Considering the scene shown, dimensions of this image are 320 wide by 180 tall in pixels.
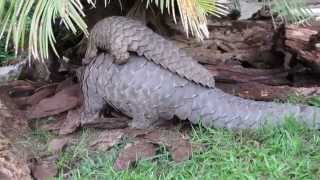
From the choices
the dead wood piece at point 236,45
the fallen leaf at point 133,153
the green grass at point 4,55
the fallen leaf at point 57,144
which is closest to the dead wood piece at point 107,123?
the fallen leaf at point 57,144

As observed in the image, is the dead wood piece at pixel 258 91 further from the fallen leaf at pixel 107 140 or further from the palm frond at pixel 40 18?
the palm frond at pixel 40 18

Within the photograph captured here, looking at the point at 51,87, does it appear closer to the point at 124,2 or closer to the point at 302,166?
the point at 124,2

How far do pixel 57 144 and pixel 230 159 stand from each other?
888mm

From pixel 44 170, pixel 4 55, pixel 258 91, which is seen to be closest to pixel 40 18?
pixel 44 170

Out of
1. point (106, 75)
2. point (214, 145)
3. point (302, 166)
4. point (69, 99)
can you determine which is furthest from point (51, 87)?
point (302, 166)

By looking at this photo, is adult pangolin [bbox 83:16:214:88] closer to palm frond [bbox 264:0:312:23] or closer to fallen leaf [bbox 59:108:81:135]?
fallen leaf [bbox 59:108:81:135]

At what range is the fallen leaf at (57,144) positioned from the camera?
292cm

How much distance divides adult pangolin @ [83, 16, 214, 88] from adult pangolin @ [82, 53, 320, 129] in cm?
4

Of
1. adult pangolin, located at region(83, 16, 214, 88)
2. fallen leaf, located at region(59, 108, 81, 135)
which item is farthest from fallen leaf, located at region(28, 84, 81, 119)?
adult pangolin, located at region(83, 16, 214, 88)

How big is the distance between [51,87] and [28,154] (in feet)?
2.81

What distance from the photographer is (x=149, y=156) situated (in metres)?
2.77

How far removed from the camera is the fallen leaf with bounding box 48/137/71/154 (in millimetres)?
2924

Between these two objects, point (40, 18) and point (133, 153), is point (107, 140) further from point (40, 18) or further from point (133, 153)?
point (40, 18)

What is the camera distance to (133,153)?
2.78 m
